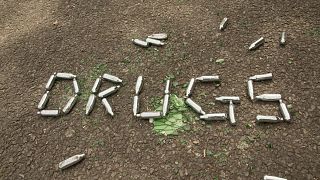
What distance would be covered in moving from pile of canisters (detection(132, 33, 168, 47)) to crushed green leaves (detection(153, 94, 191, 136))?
6.98 ft

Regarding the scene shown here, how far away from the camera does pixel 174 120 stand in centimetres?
866

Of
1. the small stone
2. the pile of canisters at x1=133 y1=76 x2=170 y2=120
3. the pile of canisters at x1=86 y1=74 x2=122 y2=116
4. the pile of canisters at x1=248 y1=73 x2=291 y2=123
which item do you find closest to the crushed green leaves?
the pile of canisters at x1=133 y1=76 x2=170 y2=120

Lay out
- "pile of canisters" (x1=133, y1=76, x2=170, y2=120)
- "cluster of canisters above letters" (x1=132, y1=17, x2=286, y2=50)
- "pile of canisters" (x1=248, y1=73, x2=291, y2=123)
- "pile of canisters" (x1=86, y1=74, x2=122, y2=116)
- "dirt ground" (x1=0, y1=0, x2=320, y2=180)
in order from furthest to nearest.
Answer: "cluster of canisters above letters" (x1=132, y1=17, x2=286, y2=50), "pile of canisters" (x1=86, y1=74, x2=122, y2=116), "pile of canisters" (x1=133, y1=76, x2=170, y2=120), "pile of canisters" (x1=248, y1=73, x2=291, y2=123), "dirt ground" (x1=0, y1=0, x2=320, y2=180)

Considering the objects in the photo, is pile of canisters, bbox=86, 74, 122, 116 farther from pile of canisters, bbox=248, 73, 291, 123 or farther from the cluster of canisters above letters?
pile of canisters, bbox=248, 73, 291, 123

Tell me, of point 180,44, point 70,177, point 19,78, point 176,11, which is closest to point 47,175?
point 70,177

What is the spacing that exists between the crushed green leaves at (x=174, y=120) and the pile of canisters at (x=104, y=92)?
1.25 m

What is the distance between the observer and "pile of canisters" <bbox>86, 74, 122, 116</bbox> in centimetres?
907

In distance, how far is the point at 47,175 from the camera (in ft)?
26.7

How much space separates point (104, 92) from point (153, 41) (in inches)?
87.2

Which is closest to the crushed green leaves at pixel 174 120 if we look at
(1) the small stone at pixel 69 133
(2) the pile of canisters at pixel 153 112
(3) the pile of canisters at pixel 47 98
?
(2) the pile of canisters at pixel 153 112

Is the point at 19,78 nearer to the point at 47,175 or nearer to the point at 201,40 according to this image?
the point at 47,175

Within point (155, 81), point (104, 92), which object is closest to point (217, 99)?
point (155, 81)

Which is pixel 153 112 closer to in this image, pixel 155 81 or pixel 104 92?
pixel 155 81

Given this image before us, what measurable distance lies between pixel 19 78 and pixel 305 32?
8.31 meters
